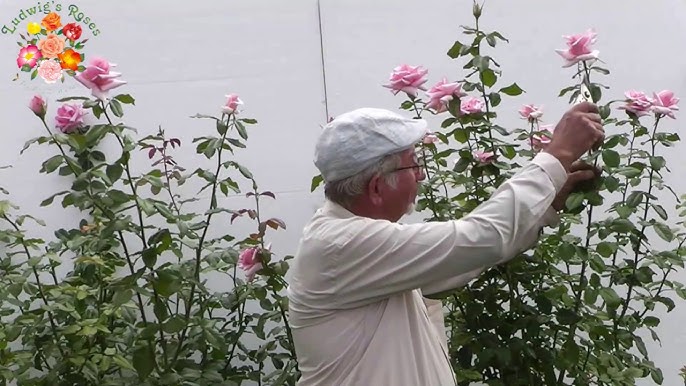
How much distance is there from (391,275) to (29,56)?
2125 mm

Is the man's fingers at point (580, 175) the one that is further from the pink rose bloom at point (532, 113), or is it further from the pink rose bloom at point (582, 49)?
the pink rose bloom at point (532, 113)

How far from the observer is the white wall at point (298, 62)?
3275 mm

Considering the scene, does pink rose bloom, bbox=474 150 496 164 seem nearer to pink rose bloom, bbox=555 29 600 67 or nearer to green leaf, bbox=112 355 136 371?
pink rose bloom, bbox=555 29 600 67

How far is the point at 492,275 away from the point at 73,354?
1.37m

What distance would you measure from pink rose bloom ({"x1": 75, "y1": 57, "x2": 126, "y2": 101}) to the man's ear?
812 mm

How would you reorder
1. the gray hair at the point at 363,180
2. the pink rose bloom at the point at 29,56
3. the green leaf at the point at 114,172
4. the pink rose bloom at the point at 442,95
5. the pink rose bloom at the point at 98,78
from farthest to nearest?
the pink rose bloom at the point at 29,56 < the pink rose bloom at the point at 442,95 < the green leaf at the point at 114,172 < the pink rose bloom at the point at 98,78 < the gray hair at the point at 363,180

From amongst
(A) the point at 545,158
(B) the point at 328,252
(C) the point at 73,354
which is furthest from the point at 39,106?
(A) the point at 545,158

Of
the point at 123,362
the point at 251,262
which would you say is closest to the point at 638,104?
the point at 251,262

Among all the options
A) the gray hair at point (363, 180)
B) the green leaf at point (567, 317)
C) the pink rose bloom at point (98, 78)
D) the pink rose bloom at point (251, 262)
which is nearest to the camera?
the gray hair at point (363, 180)

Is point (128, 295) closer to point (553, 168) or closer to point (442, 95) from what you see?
point (442, 95)

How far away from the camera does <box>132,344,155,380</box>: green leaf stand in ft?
8.14

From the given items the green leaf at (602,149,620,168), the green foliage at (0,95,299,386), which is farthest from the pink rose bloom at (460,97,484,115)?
the green foliage at (0,95,299,386)

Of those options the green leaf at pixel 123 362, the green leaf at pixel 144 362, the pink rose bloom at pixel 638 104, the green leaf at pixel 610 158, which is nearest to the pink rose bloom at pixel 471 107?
the pink rose bloom at pixel 638 104

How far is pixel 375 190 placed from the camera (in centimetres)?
179
